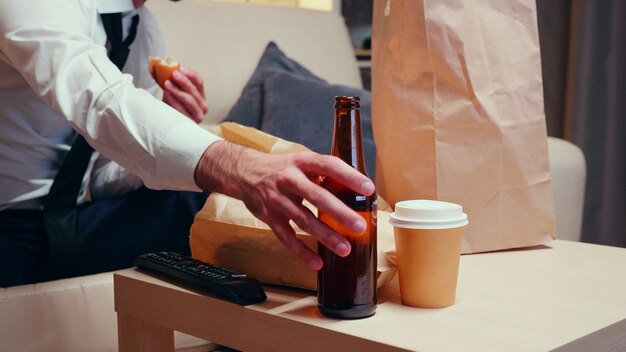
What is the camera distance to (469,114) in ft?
3.63

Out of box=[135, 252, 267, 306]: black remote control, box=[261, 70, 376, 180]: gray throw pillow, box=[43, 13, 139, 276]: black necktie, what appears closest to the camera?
box=[135, 252, 267, 306]: black remote control

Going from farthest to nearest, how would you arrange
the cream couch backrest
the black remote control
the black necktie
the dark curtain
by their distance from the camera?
the dark curtain → the cream couch backrest → the black necktie → the black remote control

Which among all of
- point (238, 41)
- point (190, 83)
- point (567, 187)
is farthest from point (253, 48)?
point (567, 187)

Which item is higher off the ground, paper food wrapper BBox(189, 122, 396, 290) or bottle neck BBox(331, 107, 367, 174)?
bottle neck BBox(331, 107, 367, 174)

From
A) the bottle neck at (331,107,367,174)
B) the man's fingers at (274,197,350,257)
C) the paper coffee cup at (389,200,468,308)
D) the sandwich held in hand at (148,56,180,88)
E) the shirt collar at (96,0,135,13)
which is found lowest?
the paper coffee cup at (389,200,468,308)

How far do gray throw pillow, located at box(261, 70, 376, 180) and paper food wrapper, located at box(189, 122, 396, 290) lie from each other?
3.32ft

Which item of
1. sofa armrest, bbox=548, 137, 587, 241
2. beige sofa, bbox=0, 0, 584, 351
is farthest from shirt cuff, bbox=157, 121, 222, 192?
sofa armrest, bbox=548, 137, 587, 241

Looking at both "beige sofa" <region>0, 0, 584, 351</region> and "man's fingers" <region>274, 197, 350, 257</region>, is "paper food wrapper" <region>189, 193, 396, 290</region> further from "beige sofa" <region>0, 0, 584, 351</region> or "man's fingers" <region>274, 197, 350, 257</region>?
"beige sofa" <region>0, 0, 584, 351</region>

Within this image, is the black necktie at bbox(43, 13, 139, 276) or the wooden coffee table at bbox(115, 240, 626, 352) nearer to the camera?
the wooden coffee table at bbox(115, 240, 626, 352)

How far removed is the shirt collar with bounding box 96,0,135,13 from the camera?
4.77ft

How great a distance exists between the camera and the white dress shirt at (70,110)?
3.32 ft

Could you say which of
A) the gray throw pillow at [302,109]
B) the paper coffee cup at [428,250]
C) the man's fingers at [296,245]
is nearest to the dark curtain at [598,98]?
the gray throw pillow at [302,109]

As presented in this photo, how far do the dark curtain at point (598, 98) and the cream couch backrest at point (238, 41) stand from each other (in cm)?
81

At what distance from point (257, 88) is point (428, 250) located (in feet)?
4.73
